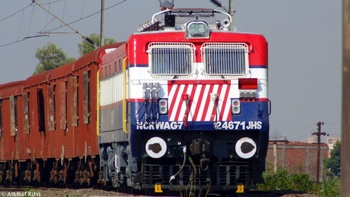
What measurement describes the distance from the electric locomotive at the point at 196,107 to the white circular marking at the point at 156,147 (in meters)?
0.02

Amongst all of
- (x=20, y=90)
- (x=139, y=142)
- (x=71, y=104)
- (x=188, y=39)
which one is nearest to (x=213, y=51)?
(x=188, y=39)

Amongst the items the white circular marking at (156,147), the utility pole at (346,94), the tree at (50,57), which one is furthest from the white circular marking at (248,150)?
the tree at (50,57)

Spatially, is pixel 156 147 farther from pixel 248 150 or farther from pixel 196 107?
pixel 248 150

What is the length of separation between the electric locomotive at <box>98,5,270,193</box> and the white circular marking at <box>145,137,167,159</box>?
2 cm

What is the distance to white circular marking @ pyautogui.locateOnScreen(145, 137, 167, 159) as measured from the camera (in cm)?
1609

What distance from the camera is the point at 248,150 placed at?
16.2 meters

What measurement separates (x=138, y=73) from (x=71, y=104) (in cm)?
806

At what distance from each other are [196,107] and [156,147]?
0.95 m

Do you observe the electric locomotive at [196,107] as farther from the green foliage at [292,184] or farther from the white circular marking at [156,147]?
the green foliage at [292,184]

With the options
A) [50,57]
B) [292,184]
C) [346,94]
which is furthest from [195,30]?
[50,57]

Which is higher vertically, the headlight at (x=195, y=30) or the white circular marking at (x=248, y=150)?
the headlight at (x=195, y=30)

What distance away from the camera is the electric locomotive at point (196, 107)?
16.0 m

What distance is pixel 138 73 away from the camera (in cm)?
1596

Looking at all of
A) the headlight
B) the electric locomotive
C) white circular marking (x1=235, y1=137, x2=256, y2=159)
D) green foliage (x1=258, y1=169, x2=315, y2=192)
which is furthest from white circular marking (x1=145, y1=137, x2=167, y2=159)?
green foliage (x1=258, y1=169, x2=315, y2=192)
